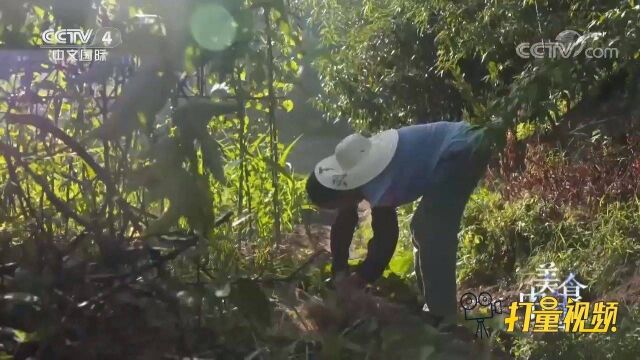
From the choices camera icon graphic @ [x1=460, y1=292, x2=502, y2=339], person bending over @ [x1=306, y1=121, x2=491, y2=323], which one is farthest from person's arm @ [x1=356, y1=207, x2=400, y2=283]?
camera icon graphic @ [x1=460, y1=292, x2=502, y2=339]

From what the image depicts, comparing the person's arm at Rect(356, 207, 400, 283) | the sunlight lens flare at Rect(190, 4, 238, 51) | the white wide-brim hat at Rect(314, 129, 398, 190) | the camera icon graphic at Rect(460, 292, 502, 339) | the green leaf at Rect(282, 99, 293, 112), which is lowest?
the camera icon graphic at Rect(460, 292, 502, 339)

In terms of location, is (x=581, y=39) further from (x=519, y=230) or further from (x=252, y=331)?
(x=252, y=331)

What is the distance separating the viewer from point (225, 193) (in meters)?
2.83

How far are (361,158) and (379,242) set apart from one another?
10.7 inches

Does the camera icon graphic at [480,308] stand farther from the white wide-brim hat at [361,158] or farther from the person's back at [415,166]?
the white wide-brim hat at [361,158]

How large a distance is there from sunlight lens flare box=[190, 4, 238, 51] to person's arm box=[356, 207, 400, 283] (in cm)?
80

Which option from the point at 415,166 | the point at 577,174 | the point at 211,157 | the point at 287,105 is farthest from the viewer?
the point at 577,174

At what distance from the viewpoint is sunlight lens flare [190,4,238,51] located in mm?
1906

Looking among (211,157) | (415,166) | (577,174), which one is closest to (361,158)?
(415,166)

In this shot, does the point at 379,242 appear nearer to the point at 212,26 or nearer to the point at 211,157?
the point at 211,157

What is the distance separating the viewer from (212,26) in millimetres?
1959

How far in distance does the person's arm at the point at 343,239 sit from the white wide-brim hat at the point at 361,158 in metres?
0.09

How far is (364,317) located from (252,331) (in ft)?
1.03

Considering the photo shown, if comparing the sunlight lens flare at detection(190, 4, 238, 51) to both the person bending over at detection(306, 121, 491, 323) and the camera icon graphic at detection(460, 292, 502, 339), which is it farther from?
the camera icon graphic at detection(460, 292, 502, 339)
